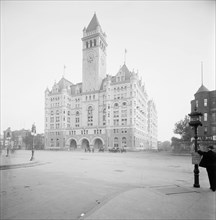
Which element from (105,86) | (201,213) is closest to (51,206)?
(201,213)

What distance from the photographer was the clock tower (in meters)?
81.1

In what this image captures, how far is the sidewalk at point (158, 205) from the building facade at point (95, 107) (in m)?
60.7

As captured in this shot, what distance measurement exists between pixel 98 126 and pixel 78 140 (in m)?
11.5

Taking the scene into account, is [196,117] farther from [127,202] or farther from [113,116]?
[113,116]

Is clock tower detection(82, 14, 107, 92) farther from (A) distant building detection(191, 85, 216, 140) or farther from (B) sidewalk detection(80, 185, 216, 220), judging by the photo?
(B) sidewalk detection(80, 185, 216, 220)

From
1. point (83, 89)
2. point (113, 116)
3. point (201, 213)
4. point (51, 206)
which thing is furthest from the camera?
point (83, 89)

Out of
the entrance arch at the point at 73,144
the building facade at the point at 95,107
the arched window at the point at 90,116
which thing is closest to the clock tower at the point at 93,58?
the building facade at the point at 95,107

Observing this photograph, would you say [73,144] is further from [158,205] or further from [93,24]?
[158,205]

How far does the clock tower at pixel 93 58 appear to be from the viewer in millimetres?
81125

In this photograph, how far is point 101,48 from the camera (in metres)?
84.8

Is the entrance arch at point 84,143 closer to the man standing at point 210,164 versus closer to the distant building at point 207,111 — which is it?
the distant building at point 207,111

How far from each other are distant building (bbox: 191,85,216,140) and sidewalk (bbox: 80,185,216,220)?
130 ft

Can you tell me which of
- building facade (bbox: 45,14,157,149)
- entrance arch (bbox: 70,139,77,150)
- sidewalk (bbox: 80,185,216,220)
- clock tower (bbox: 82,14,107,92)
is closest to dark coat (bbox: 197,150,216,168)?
sidewalk (bbox: 80,185,216,220)

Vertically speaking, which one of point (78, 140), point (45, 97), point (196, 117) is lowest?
point (78, 140)
